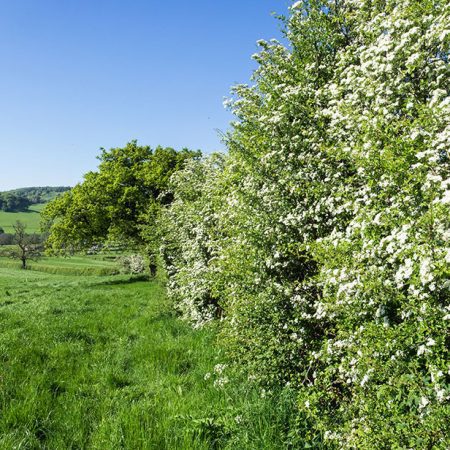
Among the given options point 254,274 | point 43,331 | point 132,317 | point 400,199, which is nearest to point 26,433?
point 254,274

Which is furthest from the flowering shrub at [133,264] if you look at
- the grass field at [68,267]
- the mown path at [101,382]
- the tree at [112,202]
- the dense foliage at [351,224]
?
the dense foliage at [351,224]

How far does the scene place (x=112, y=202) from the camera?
4247cm

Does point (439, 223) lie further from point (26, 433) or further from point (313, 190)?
point (26, 433)

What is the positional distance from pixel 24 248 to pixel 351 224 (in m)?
84.3

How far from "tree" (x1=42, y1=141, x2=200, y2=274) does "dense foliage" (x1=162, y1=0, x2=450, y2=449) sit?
105 ft

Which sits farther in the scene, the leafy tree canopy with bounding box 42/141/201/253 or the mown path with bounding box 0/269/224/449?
the leafy tree canopy with bounding box 42/141/201/253

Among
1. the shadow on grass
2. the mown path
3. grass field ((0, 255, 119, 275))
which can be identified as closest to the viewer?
the mown path

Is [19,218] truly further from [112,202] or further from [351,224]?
[351,224]

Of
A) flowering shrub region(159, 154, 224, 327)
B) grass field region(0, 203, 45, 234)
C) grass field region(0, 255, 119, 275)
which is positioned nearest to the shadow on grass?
flowering shrub region(159, 154, 224, 327)

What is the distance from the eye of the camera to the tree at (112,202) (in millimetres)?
41875

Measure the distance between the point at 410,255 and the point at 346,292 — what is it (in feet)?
3.90

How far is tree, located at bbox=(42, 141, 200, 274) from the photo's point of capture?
137ft

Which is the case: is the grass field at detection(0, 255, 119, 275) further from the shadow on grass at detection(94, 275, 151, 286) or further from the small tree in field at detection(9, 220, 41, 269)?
the shadow on grass at detection(94, 275, 151, 286)

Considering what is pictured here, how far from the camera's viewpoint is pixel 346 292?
5805 mm
